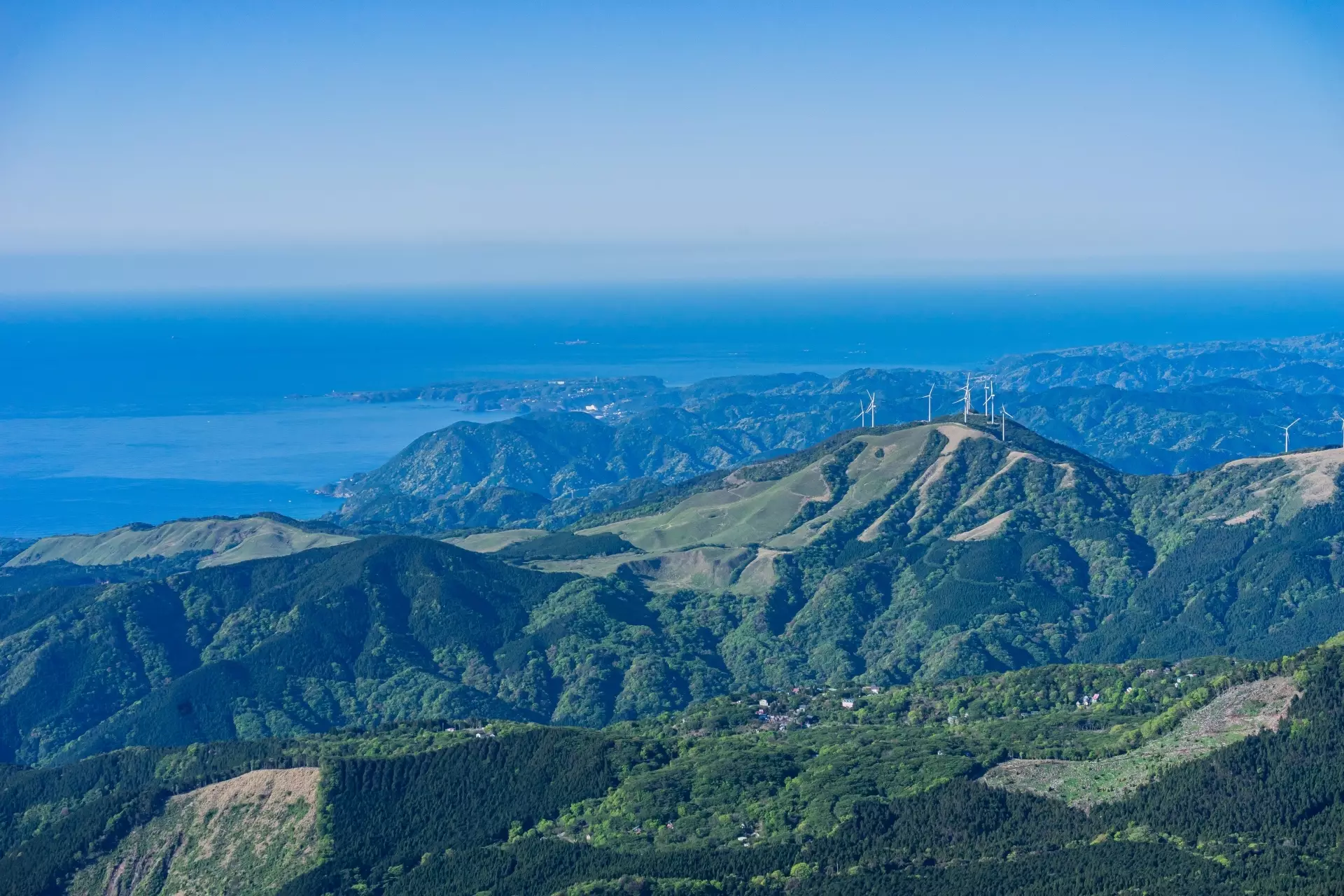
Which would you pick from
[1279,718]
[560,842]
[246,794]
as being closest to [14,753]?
[246,794]

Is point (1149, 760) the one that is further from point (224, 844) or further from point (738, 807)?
point (224, 844)

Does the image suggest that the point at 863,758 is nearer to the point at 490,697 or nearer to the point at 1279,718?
the point at 1279,718

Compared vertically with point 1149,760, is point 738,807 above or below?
below

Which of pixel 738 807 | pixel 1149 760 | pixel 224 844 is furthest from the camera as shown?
pixel 224 844

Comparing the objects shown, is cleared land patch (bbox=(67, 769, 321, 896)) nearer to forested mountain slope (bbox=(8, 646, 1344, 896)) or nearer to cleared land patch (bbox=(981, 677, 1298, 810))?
forested mountain slope (bbox=(8, 646, 1344, 896))

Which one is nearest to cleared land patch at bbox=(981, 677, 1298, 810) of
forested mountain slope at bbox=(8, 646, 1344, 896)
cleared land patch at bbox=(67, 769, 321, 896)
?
forested mountain slope at bbox=(8, 646, 1344, 896)

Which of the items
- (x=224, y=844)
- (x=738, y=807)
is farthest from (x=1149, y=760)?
(x=224, y=844)

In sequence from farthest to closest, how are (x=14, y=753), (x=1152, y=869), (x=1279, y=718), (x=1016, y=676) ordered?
1. (x=14, y=753)
2. (x=1016, y=676)
3. (x=1279, y=718)
4. (x=1152, y=869)

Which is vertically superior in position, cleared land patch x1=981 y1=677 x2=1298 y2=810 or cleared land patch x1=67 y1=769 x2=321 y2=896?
cleared land patch x1=981 y1=677 x2=1298 y2=810

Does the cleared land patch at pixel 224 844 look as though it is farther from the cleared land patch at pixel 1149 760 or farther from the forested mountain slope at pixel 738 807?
the cleared land patch at pixel 1149 760
